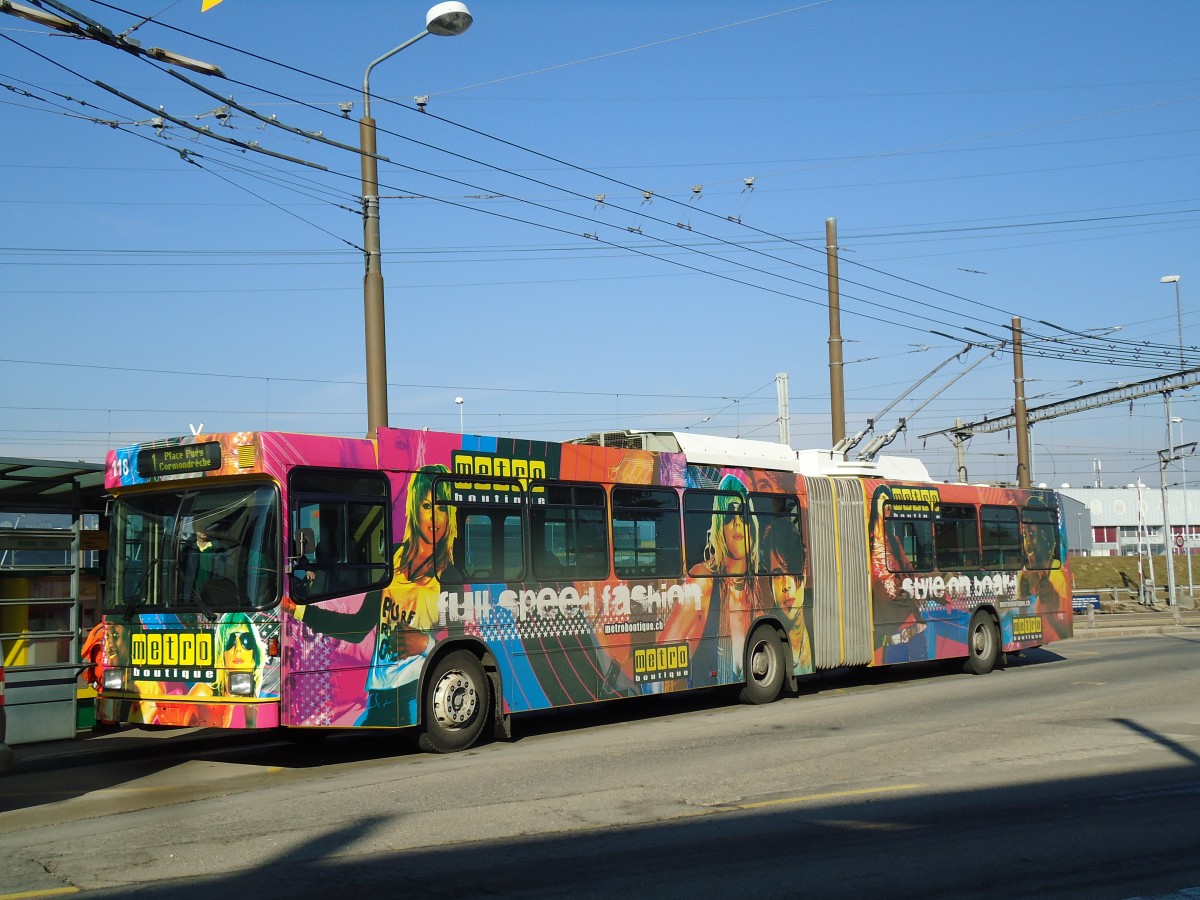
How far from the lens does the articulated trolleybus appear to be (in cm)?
1116

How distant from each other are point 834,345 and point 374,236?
483 inches

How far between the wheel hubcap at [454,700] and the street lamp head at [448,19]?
7.00 metres

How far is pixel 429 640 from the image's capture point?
481 inches

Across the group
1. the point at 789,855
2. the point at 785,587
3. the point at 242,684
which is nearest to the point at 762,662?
the point at 785,587

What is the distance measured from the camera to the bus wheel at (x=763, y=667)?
16.8m

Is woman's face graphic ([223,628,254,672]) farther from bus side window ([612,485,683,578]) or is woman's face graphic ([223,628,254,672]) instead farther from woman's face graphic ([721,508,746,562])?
woman's face graphic ([721,508,746,562])

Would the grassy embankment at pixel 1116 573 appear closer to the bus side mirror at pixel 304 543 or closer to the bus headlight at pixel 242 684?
the bus side mirror at pixel 304 543

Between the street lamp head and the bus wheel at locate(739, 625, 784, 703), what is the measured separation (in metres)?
8.44

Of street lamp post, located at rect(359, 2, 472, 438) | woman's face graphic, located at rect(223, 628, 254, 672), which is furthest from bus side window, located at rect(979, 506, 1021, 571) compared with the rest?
woman's face graphic, located at rect(223, 628, 254, 672)

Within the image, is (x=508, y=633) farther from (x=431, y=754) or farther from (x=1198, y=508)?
(x=1198, y=508)

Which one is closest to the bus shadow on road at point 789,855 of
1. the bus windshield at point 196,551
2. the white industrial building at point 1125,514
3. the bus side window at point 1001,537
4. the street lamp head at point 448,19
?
the bus windshield at point 196,551

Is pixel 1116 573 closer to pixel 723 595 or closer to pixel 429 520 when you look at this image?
pixel 723 595

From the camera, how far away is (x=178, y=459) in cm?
1165

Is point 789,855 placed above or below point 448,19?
below
